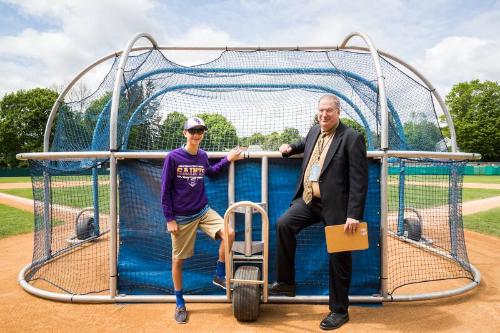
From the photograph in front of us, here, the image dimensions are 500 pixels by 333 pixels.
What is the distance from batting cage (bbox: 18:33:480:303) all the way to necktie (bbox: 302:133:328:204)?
0.49m

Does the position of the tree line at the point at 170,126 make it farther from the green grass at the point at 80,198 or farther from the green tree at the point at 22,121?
the green grass at the point at 80,198

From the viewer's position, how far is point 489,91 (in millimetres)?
59250

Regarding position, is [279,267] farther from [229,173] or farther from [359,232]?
[229,173]

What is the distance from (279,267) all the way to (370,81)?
3.71m

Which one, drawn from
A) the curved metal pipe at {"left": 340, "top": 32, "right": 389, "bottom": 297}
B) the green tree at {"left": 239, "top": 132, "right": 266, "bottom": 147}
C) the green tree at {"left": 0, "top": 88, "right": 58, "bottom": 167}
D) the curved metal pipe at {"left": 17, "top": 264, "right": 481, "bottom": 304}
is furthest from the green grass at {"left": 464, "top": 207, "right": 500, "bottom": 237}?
the green tree at {"left": 0, "top": 88, "right": 58, "bottom": 167}

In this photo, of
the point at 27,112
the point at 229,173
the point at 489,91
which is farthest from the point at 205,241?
the point at 489,91

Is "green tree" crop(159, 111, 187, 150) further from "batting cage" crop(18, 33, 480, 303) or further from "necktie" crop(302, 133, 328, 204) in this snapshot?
"necktie" crop(302, 133, 328, 204)

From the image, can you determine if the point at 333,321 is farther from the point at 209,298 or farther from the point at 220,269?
the point at 209,298

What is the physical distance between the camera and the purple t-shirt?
3797mm

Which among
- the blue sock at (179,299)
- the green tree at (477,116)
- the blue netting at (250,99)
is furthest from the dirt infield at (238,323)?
the green tree at (477,116)

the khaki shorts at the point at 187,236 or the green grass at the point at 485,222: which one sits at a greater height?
the khaki shorts at the point at 187,236

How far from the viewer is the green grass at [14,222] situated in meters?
9.09

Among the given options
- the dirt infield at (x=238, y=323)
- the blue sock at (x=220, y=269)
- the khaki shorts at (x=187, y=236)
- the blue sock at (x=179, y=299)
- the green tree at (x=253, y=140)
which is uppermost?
the green tree at (x=253, y=140)

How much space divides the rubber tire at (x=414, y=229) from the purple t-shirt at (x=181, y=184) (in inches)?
189
